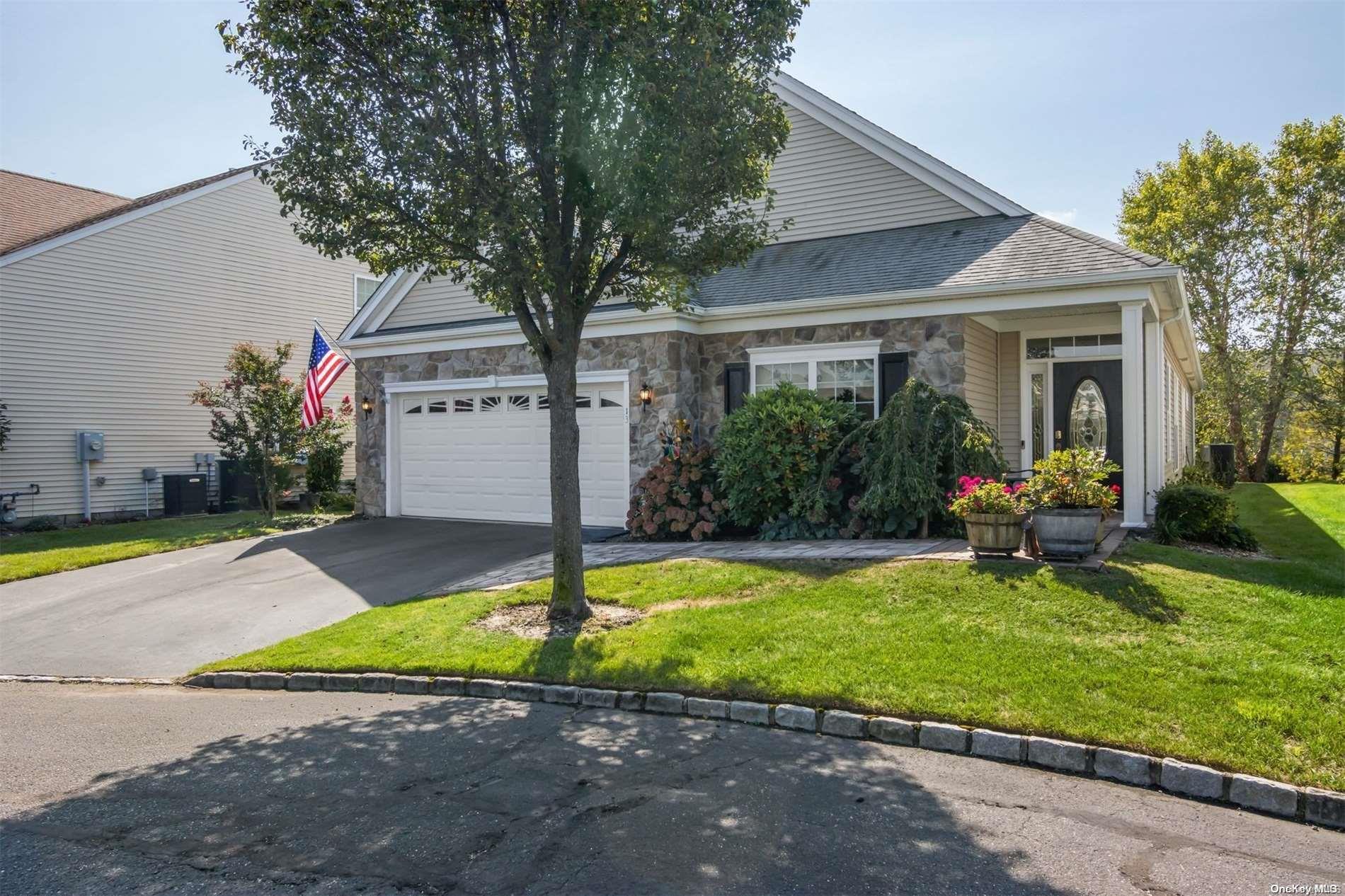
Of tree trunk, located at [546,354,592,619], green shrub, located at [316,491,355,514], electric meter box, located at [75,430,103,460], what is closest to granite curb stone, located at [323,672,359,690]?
tree trunk, located at [546,354,592,619]

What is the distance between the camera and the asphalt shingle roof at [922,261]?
11.7 meters

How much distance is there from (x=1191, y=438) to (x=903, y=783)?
24633 millimetres

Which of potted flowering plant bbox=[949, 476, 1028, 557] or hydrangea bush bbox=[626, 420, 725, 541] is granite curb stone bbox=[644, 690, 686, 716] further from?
hydrangea bush bbox=[626, 420, 725, 541]

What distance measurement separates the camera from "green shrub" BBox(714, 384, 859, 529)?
1167 centimetres

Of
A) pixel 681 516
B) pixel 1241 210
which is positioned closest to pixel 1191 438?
pixel 1241 210

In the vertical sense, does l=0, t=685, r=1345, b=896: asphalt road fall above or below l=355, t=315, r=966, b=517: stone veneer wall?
below

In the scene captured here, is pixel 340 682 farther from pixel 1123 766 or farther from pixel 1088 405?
pixel 1088 405

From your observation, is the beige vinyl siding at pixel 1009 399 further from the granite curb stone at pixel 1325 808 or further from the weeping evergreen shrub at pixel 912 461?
the granite curb stone at pixel 1325 808

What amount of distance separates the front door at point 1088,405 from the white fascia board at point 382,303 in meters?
11.3

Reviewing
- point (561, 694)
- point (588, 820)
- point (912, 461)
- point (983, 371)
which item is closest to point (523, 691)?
point (561, 694)

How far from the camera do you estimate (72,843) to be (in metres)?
4.12

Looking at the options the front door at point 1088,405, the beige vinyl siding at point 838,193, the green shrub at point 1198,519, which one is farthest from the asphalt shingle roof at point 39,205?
the green shrub at point 1198,519

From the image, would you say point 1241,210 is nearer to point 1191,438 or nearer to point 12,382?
point 1191,438

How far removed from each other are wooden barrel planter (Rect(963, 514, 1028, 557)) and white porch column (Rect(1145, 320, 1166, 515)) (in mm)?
3984
